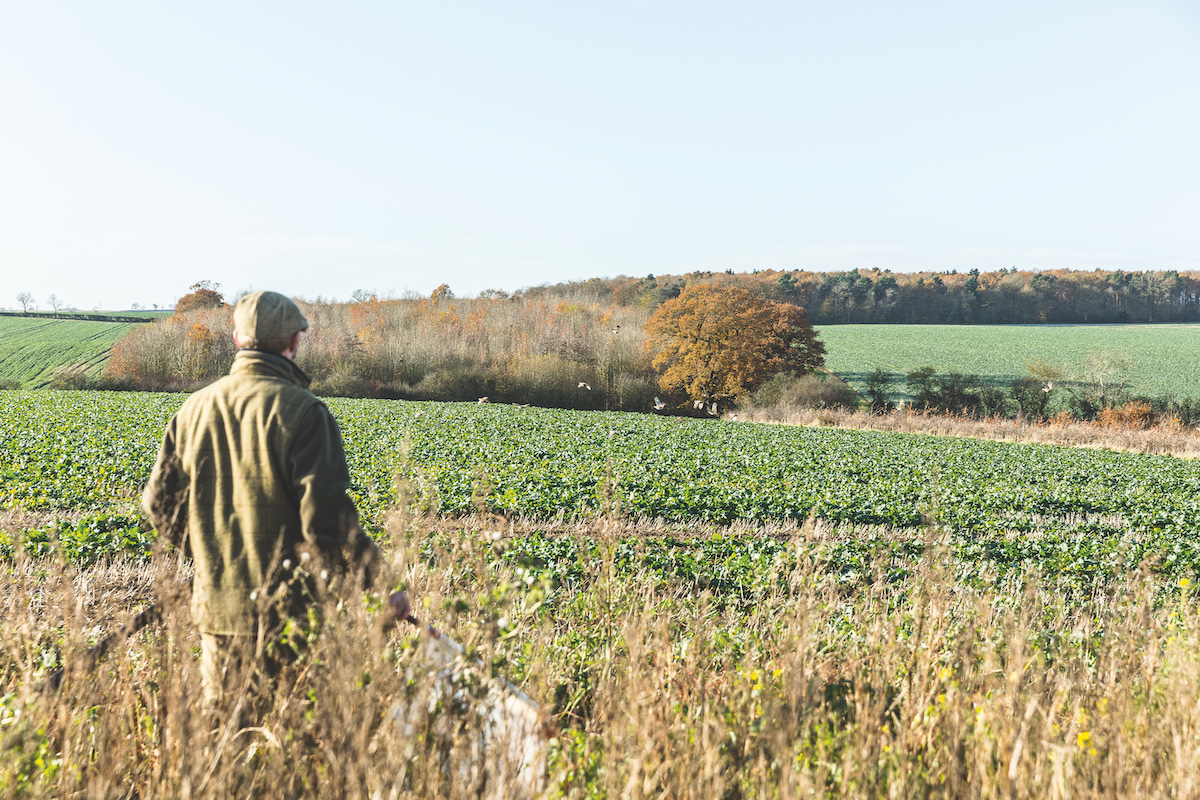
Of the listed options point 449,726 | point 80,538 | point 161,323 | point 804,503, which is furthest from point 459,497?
point 161,323

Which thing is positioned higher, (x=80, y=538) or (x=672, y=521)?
(x=80, y=538)

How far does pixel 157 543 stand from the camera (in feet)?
6.73

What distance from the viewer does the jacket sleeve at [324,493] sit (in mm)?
2354

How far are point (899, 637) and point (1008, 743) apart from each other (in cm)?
→ 120

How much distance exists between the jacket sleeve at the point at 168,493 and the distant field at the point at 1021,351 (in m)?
49.4

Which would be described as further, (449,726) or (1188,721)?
(1188,721)

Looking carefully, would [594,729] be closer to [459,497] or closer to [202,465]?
[202,465]

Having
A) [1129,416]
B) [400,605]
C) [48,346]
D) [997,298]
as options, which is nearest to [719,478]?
[400,605]

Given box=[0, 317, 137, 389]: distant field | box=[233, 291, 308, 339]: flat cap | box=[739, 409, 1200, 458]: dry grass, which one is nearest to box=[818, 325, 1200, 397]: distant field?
box=[739, 409, 1200, 458]: dry grass

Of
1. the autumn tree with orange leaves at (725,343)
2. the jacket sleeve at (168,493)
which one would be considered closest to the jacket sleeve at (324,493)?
the jacket sleeve at (168,493)

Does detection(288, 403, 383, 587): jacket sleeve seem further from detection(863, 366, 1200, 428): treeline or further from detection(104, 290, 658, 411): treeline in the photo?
detection(104, 290, 658, 411): treeline

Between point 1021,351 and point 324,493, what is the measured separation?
6720 centimetres

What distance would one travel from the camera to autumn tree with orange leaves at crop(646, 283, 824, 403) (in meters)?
40.2

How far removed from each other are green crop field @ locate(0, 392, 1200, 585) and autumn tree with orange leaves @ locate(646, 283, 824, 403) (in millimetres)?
16380
